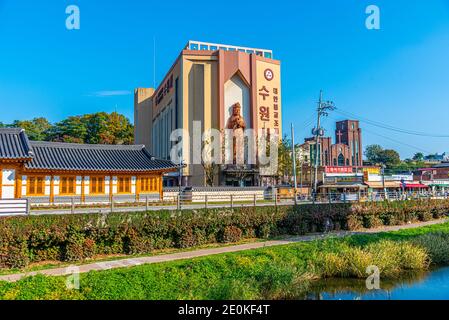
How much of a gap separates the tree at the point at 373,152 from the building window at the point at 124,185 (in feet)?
284

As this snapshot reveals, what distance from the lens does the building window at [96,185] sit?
2434 centimetres

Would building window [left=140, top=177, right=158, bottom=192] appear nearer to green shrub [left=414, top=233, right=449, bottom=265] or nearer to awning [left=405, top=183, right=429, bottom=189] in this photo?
green shrub [left=414, top=233, right=449, bottom=265]

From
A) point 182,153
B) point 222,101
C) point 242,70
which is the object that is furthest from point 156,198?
point 242,70

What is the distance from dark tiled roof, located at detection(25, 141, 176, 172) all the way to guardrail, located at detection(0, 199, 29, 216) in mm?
7967

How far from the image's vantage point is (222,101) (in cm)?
4341

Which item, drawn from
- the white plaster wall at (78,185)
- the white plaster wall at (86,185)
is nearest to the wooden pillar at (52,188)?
the white plaster wall at (78,185)

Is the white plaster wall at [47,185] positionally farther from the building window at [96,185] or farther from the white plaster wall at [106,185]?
the white plaster wall at [106,185]

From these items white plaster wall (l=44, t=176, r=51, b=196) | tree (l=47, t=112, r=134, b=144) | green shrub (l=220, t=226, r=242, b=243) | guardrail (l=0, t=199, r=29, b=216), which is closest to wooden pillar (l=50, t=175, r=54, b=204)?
white plaster wall (l=44, t=176, r=51, b=196)

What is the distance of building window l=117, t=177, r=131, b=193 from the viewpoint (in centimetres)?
2514

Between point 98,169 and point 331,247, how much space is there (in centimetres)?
1559

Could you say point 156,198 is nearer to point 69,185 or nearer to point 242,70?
point 69,185

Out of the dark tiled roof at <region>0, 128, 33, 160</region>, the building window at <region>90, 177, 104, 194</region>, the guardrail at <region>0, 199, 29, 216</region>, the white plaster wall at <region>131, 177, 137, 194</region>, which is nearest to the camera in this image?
the guardrail at <region>0, 199, 29, 216</region>

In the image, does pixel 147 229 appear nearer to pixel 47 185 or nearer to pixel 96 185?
pixel 96 185
